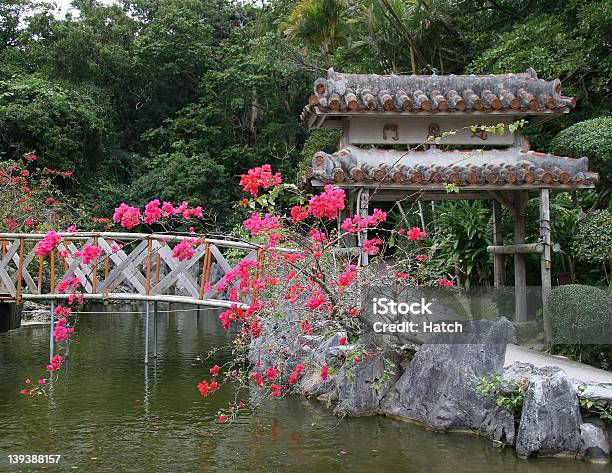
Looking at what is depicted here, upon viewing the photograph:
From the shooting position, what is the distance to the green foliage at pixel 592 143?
11156 mm

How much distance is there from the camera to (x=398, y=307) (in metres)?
8.46

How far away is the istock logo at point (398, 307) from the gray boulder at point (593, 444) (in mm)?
2240

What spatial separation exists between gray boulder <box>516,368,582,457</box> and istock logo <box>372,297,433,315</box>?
73.0 inches

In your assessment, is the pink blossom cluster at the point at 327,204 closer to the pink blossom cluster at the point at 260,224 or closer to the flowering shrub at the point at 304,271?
the flowering shrub at the point at 304,271

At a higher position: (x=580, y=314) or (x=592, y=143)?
(x=592, y=143)

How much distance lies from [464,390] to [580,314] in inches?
70.9

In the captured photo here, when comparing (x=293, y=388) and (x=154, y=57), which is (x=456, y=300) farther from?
(x=154, y=57)

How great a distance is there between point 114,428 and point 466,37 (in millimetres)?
12665

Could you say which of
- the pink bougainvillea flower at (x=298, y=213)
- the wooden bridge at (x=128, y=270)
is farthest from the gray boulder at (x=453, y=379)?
the wooden bridge at (x=128, y=270)

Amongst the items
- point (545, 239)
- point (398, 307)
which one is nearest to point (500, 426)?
point (398, 307)

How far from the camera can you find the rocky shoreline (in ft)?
23.2

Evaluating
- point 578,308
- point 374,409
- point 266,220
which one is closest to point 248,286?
point 266,220

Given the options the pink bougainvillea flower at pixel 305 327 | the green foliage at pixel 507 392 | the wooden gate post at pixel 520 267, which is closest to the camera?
the green foliage at pixel 507 392

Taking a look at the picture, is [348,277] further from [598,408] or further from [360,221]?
[598,408]
